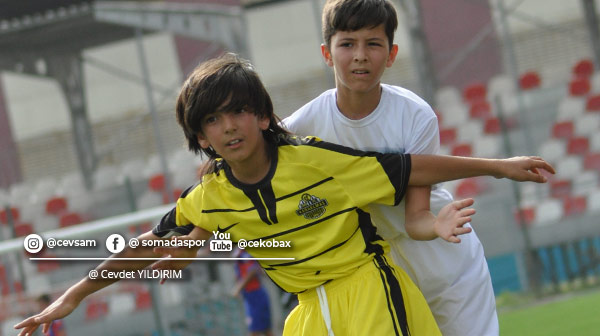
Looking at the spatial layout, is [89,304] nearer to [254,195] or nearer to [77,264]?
[77,264]

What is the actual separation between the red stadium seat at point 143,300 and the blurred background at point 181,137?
21mm

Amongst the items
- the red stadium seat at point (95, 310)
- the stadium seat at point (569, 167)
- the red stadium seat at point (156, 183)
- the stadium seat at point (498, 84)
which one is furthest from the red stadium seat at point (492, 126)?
the red stadium seat at point (95, 310)

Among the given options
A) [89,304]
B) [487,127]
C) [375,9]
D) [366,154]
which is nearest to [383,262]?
[366,154]

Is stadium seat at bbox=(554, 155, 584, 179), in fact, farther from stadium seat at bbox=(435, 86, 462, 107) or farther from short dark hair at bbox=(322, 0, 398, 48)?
short dark hair at bbox=(322, 0, 398, 48)

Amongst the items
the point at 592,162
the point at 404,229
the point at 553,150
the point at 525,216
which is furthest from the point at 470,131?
the point at 404,229

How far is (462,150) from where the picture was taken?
11.3m

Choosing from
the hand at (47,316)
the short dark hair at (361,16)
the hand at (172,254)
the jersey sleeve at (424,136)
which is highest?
the short dark hair at (361,16)

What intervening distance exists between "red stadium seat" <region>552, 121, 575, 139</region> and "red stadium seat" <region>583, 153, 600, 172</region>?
561mm

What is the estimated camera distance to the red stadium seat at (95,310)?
23.1 ft

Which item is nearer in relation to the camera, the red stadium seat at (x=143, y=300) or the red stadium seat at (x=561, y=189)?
the red stadium seat at (x=143, y=300)

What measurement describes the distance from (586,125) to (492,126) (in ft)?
3.31

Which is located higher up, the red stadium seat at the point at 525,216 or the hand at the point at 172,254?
the hand at the point at 172,254

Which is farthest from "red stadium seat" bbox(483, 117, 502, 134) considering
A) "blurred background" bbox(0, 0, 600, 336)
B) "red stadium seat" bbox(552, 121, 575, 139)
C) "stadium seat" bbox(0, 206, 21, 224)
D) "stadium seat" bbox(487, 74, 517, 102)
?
"stadium seat" bbox(0, 206, 21, 224)

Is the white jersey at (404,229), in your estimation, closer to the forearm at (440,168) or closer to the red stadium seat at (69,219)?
the forearm at (440,168)
